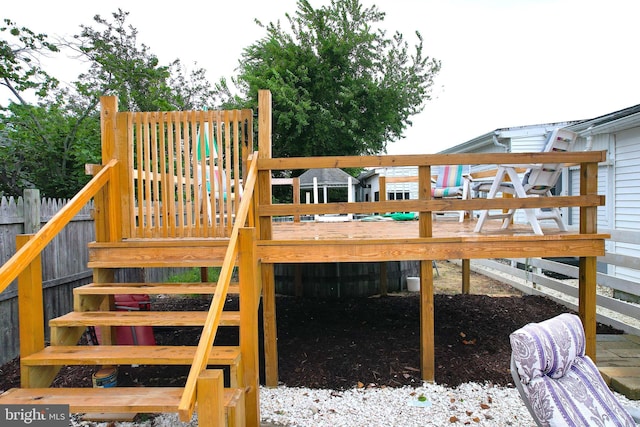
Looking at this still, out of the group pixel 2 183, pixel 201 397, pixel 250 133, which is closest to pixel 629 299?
pixel 250 133

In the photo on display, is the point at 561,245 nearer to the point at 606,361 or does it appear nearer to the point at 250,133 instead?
the point at 606,361

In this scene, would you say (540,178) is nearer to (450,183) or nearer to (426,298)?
(426,298)

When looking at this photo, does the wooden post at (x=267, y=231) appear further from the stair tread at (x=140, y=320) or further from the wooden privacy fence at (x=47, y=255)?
the wooden privacy fence at (x=47, y=255)

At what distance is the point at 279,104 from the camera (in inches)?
583

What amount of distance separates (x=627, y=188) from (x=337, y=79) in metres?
11.3

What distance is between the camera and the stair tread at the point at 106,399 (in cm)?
205

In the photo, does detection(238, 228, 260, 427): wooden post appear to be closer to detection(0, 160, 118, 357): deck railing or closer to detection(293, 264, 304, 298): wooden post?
detection(0, 160, 118, 357): deck railing

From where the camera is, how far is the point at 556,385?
204 cm

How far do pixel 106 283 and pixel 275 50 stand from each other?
14.1 meters

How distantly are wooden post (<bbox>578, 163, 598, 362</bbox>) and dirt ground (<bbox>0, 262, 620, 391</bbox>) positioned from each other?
75 centimetres

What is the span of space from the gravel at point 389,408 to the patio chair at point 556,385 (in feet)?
2.97

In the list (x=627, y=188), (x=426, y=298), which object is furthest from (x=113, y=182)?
(x=627, y=188)

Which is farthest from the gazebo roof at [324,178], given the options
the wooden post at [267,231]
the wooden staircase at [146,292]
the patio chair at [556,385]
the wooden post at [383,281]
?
the patio chair at [556,385]

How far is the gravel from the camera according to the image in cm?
287
